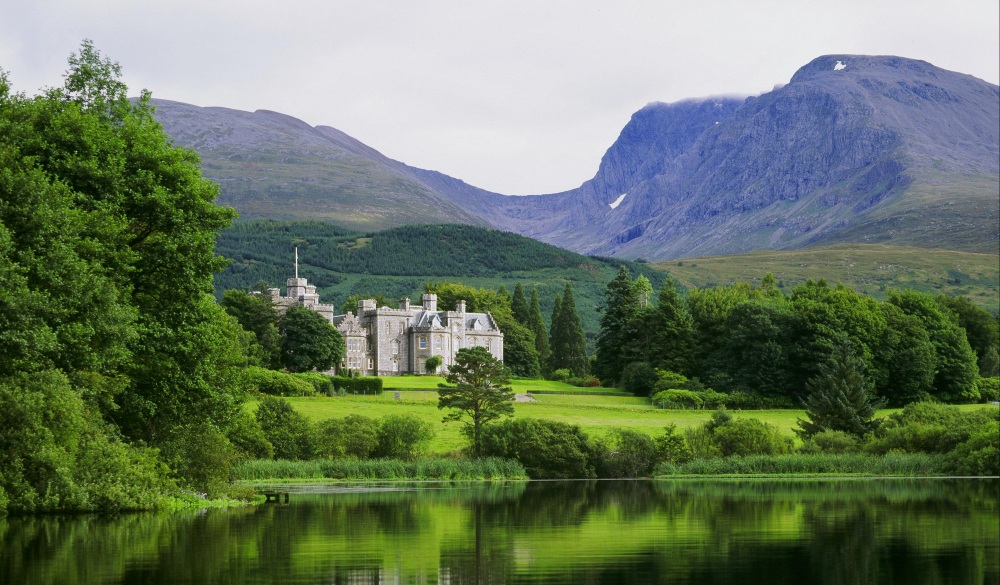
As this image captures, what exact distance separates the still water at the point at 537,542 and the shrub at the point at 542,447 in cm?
1616

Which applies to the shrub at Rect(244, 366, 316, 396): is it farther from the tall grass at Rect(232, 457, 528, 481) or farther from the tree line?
the tree line

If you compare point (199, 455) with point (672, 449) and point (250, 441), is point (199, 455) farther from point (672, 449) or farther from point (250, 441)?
point (672, 449)

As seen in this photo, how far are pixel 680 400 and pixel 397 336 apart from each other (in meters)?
39.3

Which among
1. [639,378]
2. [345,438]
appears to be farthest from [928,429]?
[639,378]

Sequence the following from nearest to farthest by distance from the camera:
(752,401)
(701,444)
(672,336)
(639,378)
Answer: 1. (701,444)
2. (752,401)
3. (639,378)
4. (672,336)

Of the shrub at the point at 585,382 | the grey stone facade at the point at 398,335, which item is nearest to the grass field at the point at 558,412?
the shrub at the point at 585,382

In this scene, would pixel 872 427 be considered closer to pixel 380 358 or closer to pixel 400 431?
pixel 400 431

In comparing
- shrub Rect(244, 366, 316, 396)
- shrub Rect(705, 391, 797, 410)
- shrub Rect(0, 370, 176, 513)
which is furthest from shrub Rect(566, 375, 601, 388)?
shrub Rect(0, 370, 176, 513)

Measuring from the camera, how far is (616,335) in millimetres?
101000

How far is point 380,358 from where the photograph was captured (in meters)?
113

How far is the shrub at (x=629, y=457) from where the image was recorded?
52.8 metres

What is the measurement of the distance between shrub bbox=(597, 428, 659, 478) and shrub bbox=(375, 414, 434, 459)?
828cm

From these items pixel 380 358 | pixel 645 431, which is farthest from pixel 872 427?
pixel 380 358

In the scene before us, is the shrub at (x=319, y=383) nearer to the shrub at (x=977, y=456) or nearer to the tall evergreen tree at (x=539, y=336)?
the shrub at (x=977, y=456)
